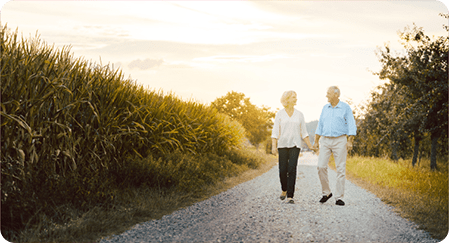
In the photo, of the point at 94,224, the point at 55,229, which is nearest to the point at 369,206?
the point at 94,224

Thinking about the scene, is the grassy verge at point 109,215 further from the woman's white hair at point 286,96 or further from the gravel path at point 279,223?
the woman's white hair at point 286,96

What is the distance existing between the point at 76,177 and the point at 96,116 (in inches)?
A: 54.0

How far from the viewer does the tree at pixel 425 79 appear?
12.9 meters

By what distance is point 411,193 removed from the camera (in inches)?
302

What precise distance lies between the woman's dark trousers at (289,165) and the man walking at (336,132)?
0.48 metres

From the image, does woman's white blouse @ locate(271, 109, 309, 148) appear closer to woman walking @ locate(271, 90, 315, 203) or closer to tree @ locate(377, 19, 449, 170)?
woman walking @ locate(271, 90, 315, 203)

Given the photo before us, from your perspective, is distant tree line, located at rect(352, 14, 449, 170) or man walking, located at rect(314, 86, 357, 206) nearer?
man walking, located at rect(314, 86, 357, 206)

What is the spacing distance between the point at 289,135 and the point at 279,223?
72.9 inches

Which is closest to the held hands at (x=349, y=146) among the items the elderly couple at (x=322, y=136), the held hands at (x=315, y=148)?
the elderly couple at (x=322, y=136)

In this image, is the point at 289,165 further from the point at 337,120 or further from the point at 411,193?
the point at 411,193

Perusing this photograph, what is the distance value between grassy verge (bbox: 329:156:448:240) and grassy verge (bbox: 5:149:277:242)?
4246 millimetres

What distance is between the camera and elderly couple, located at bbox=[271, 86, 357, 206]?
6254 millimetres

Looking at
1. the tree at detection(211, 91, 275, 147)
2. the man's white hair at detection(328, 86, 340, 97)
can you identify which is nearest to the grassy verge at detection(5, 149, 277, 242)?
the man's white hair at detection(328, 86, 340, 97)

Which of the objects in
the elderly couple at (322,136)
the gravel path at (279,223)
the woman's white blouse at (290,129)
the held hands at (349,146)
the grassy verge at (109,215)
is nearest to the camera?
the grassy verge at (109,215)
